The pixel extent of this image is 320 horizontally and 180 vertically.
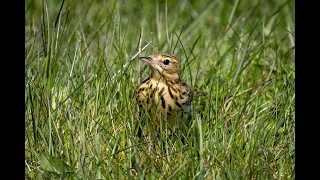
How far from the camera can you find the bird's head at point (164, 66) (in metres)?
4.04

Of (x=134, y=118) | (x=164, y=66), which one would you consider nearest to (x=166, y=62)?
(x=164, y=66)

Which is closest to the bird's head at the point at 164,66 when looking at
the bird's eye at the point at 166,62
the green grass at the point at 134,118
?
the bird's eye at the point at 166,62

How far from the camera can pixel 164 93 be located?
13.3ft

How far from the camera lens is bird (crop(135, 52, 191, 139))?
13.0ft

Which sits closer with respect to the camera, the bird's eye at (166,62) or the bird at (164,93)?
the bird at (164,93)

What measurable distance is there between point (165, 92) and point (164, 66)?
0.54 ft

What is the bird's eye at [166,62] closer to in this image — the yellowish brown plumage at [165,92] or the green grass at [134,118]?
the yellowish brown plumage at [165,92]

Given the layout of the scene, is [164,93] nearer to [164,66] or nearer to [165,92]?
[165,92]

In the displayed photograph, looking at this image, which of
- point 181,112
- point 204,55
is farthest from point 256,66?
point 181,112
